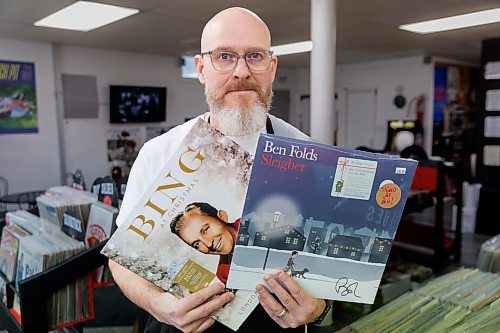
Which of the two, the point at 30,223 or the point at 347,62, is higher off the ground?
the point at 347,62

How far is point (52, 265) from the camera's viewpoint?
1801mm

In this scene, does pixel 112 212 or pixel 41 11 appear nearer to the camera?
pixel 112 212

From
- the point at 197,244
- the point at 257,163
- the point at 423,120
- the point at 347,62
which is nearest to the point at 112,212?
the point at 197,244

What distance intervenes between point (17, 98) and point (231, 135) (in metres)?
5.08

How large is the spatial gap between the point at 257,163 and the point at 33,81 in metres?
5.48

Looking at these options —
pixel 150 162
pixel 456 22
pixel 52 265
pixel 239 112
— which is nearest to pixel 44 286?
pixel 52 265

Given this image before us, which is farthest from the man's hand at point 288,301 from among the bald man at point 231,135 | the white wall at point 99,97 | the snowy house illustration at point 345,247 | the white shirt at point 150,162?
the white wall at point 99,97

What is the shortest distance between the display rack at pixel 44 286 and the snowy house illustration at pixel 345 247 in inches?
49.0

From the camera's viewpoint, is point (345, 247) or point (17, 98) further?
point (17, 98)

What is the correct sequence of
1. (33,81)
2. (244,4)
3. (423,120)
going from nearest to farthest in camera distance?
1. (244,4)
2. (33,81)
3. (423,120)

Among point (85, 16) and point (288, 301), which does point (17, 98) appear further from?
point (288, 301)

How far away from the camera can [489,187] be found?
Result: 5832mm

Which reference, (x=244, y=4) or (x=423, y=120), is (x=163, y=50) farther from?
(x=423, y=120)

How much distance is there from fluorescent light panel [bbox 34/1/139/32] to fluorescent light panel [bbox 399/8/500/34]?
9.70ft
